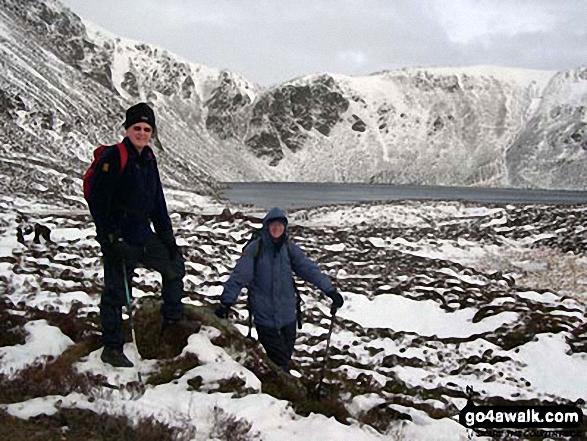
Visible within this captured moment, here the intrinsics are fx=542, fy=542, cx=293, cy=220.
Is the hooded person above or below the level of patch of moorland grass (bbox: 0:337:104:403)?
above

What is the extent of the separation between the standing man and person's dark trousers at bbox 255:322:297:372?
132 centimetres

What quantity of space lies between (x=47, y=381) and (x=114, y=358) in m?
0.82

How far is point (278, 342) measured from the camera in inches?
285

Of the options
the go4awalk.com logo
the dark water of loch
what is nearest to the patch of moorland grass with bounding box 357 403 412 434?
the go4awalk.com logo

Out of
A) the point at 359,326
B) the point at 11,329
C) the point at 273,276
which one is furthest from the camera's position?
the point at 359,326

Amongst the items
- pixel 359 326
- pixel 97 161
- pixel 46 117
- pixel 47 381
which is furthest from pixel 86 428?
pixel 46 117

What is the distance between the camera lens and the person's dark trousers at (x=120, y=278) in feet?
20.9

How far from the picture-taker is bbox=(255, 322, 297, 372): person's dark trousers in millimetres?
7242

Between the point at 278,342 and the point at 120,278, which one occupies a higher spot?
the point at 120,278

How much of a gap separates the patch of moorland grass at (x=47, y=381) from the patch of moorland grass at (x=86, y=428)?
1.72 feet

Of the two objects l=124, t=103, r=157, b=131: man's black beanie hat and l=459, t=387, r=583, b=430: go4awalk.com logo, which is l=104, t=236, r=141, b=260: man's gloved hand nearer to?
l=124, t=103, r=157, b=131: man's black beanie hat

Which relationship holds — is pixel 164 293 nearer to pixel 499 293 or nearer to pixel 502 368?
pixel 502 368

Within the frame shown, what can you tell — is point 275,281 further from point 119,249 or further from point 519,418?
point 519,418

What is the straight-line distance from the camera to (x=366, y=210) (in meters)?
45.7
